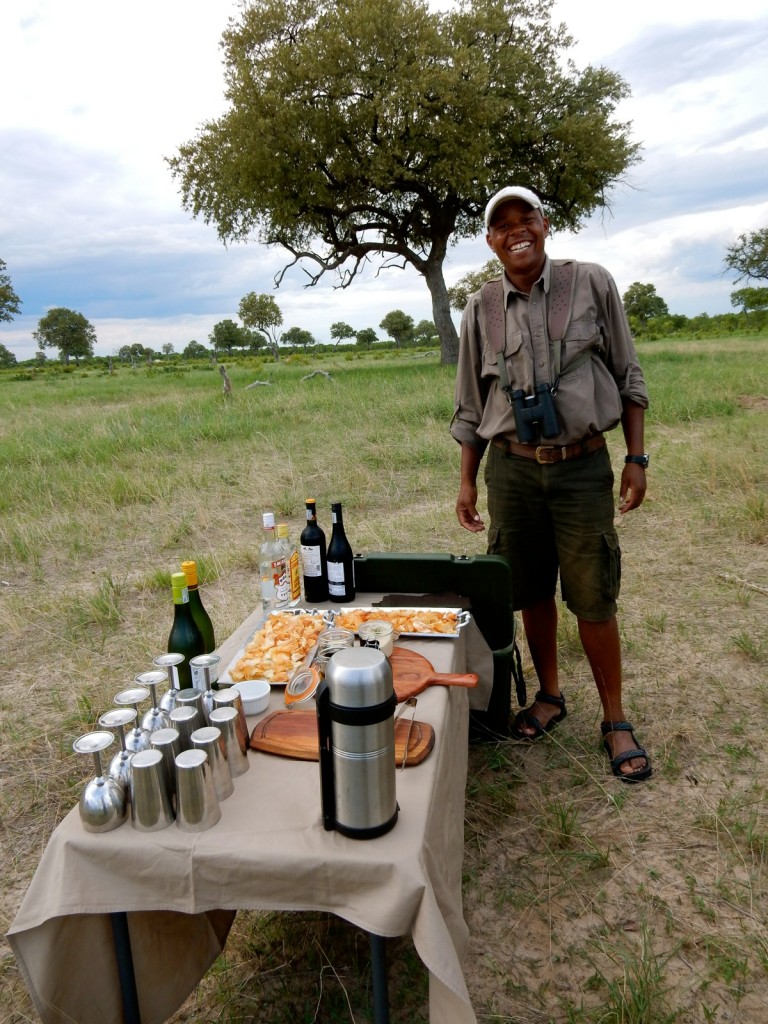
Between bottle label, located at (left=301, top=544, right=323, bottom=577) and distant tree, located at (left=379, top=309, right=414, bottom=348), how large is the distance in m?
76.9

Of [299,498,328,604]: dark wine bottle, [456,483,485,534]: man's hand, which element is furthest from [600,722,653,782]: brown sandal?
[299,498,328,604]: dark wine bottle

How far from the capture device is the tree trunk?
20.1 m

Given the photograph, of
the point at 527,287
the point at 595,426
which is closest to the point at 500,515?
the point at 595,426

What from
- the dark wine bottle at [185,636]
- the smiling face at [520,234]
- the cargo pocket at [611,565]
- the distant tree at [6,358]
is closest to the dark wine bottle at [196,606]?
the dark wine bottle at [185,636]

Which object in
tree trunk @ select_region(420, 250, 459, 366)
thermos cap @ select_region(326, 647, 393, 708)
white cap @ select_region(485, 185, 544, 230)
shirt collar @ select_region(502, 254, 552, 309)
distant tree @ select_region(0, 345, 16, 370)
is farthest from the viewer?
distant tree @ select_region(0, 345, 16, 370)

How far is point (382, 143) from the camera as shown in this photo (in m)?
16.8

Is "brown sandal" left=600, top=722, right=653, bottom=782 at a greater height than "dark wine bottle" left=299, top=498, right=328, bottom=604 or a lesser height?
lesser

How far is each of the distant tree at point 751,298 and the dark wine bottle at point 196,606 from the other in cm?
5124

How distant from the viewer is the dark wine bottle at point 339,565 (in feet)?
8.23

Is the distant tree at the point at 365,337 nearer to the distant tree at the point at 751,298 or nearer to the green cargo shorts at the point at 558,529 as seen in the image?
the distant tree at the point at 751,298

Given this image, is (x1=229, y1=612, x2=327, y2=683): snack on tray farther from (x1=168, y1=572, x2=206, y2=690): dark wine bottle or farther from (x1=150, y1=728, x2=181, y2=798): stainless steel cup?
(x1=150, y1=728, x2=181, y2=798): stainless steel cup

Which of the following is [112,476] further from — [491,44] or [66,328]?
[66,328]

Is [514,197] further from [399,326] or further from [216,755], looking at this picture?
[399,326]

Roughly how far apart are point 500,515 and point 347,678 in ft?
5.74
